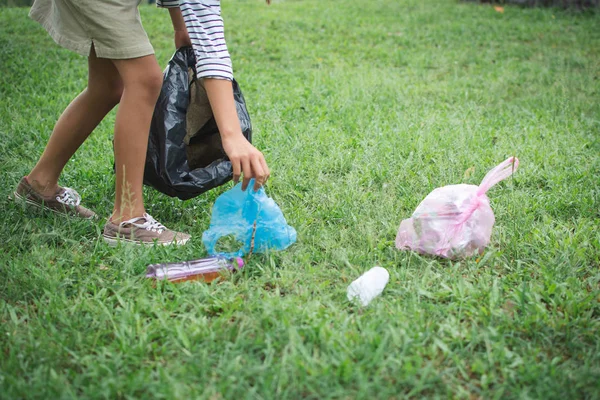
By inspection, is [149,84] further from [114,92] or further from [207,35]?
[207,35]

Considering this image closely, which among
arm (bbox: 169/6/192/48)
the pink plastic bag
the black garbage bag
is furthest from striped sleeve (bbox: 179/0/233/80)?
the pink plastic bag

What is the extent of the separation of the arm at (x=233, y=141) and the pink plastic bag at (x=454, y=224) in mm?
714

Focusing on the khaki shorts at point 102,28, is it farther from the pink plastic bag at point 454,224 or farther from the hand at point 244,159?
the pink plastic bag at point 454,224

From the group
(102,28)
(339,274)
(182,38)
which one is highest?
(102,28)

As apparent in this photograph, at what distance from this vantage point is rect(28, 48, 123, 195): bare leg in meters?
2.43

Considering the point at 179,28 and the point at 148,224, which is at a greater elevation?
the point at 179,28

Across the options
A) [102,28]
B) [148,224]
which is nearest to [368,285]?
[148,224]

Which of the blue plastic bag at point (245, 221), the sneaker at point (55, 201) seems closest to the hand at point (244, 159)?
the blue plastic bag at point (245, 221)

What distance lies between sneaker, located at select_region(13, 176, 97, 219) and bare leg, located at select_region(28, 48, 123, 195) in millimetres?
27

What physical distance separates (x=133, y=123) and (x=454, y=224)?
135cm

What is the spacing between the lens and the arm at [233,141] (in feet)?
6.34

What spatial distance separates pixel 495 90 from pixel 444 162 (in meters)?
2.04

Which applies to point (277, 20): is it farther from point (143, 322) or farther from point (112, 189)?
point (143, 322)

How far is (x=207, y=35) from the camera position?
77.3 inches
